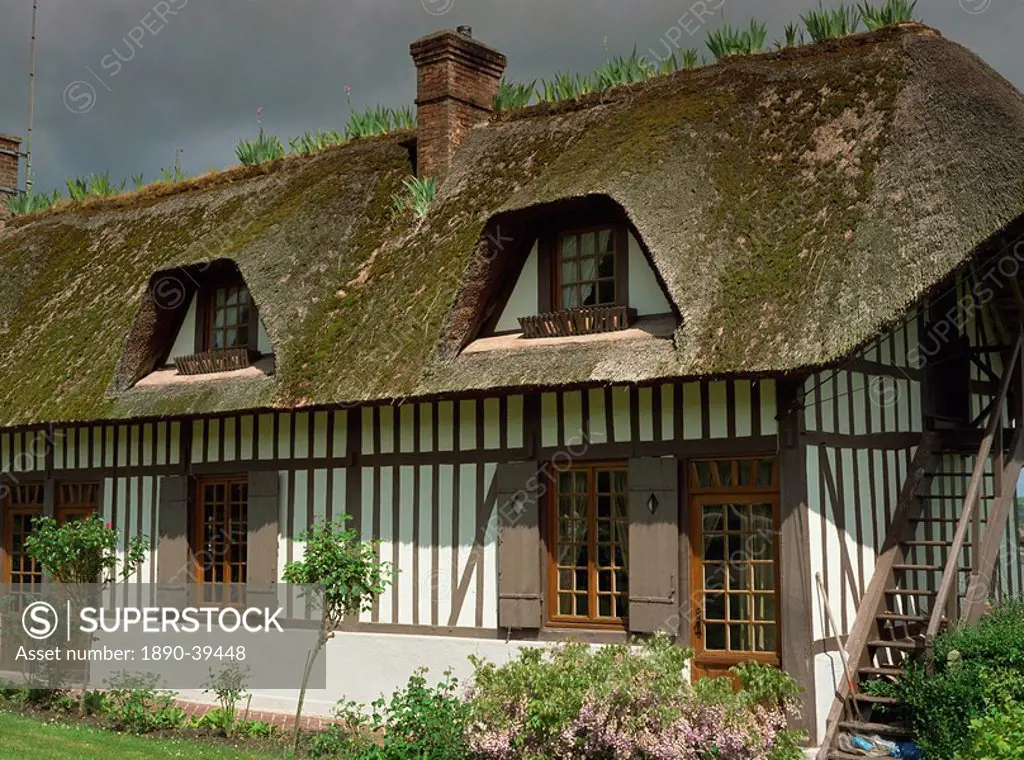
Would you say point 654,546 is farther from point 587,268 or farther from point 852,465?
point 587,268

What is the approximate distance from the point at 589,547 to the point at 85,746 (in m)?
4.63

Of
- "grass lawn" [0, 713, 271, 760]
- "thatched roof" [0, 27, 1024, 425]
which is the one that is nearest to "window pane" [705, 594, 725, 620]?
"thatched roof" [0, 27, 1024, 425]

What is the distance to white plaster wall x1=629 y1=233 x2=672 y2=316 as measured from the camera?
11758mm

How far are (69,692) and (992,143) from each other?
417 inches

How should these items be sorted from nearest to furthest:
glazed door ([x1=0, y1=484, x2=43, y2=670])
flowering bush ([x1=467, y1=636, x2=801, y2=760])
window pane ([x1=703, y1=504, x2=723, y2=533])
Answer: flowering bush ([x1=467, y1=636, x2=801, y2=760]) → window pane ([x1=703, y1=504, x2=723, y2=533]) → glazed door ([x1=0, y1=484, x2=43, y2=670])

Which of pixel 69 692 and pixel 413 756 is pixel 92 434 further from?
pixel 413 756

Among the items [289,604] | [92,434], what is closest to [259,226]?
[92,434]

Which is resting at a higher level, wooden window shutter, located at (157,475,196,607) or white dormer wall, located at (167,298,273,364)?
white dormer wall, located at (167,298,273,364)

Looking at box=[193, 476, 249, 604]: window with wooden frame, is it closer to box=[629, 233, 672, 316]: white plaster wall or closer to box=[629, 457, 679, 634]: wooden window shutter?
box=[629, 457, 679, 634]: wooden window shutter

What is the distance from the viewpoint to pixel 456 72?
49.5 ft

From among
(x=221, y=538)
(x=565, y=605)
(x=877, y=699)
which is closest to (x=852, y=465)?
(x=877, y=699)

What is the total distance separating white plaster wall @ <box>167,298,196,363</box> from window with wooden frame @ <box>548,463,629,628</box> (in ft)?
18.6

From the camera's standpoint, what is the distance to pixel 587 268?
12.4 m

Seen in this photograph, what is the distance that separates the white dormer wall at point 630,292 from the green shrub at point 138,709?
15.9 ft
